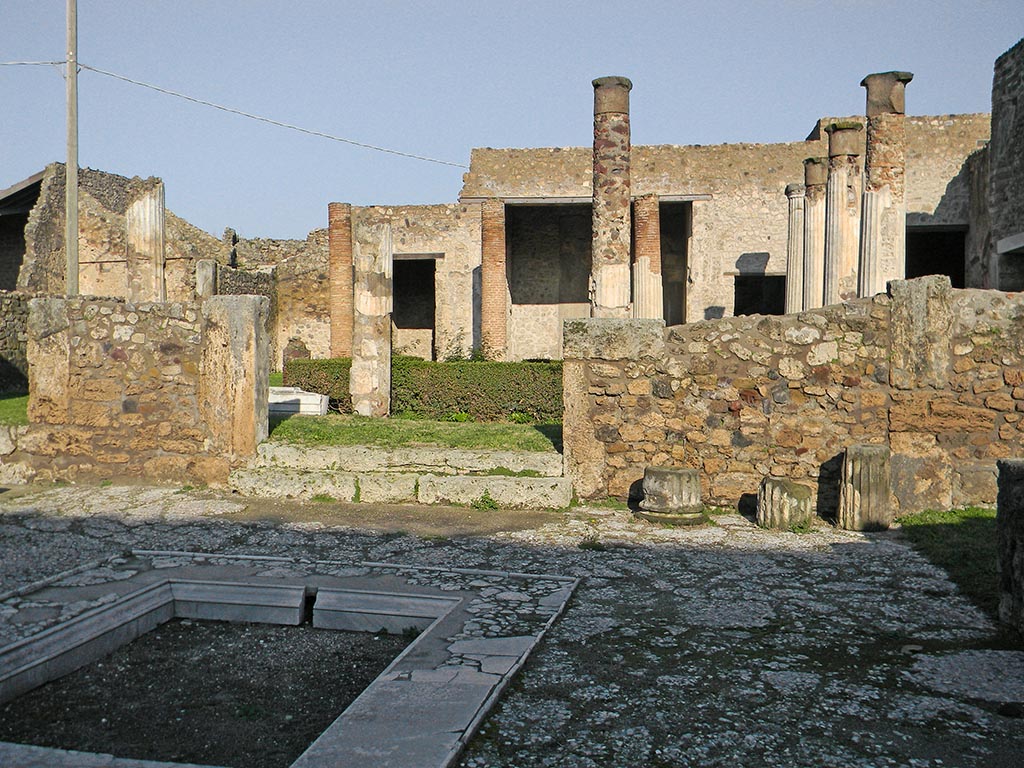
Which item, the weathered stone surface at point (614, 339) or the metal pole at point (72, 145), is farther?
the metal pole at point (72, 145)

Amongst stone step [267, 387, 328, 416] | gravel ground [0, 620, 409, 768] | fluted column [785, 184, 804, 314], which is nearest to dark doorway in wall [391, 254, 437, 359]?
fluted column [785, 184, 804, 314]

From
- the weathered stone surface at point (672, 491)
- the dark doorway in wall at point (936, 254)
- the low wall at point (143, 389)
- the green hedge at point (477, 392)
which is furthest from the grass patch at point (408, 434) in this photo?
the dark doorway in wall at point (936, 254)

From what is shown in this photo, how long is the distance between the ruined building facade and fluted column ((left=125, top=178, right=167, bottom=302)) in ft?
0.08

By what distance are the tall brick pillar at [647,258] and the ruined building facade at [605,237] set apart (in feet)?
0.13

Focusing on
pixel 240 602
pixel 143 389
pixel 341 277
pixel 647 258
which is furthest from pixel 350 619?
pixel 341 277

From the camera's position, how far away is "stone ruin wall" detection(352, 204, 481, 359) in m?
18.1

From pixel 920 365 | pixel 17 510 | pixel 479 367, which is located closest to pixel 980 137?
pixel 479 367

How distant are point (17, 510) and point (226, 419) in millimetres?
1607

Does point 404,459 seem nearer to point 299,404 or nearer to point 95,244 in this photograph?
point 299,404

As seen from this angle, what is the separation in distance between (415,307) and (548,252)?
11.6 ft

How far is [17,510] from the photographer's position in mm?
6344

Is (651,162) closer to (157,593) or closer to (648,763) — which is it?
(157,593)

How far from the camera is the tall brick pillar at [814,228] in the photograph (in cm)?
1273

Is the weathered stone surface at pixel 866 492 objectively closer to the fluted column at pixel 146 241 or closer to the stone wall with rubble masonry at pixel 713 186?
the fluted column at pixel 146 241
